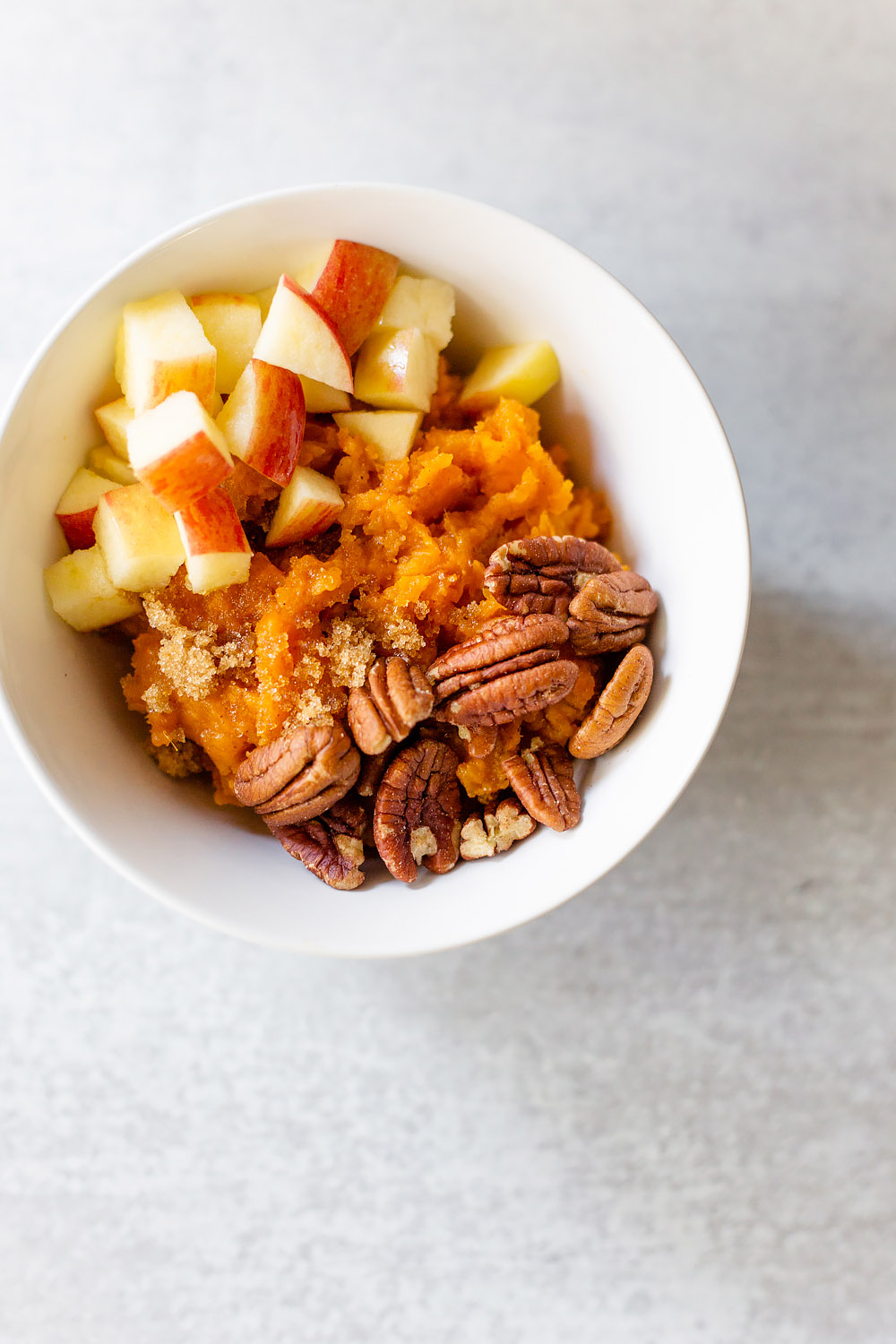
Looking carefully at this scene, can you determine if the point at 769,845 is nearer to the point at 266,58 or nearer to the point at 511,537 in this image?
the point at 511,537

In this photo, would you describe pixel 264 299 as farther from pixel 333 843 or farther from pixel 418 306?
pixel 333 843

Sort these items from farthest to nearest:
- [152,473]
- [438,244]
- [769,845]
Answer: [769,845]
[438,244]
[152,473]

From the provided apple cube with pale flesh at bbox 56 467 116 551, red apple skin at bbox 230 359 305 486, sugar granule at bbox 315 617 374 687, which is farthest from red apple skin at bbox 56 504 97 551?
sugar granule at bbox 315 617 374 687

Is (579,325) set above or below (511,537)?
above

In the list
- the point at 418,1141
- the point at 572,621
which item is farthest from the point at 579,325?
the point at 418,1141

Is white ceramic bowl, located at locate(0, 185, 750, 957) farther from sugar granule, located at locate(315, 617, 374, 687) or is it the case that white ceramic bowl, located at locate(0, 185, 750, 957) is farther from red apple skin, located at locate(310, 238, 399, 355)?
sugar granule, located at locate(315, 617, 374, 687)

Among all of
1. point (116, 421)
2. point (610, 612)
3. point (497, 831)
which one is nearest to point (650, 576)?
point (610, 612)

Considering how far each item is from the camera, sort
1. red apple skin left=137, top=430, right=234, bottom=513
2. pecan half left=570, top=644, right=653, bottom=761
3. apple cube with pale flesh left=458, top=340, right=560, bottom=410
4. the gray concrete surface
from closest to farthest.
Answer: red apple skin left=137, top=430, right=234, bottom=513, pecan half left=570, top=644, right=653, bottom=761, apple cube with pale flesh left=458, top=340, right=560, bottom=410, the gray concrete surface
